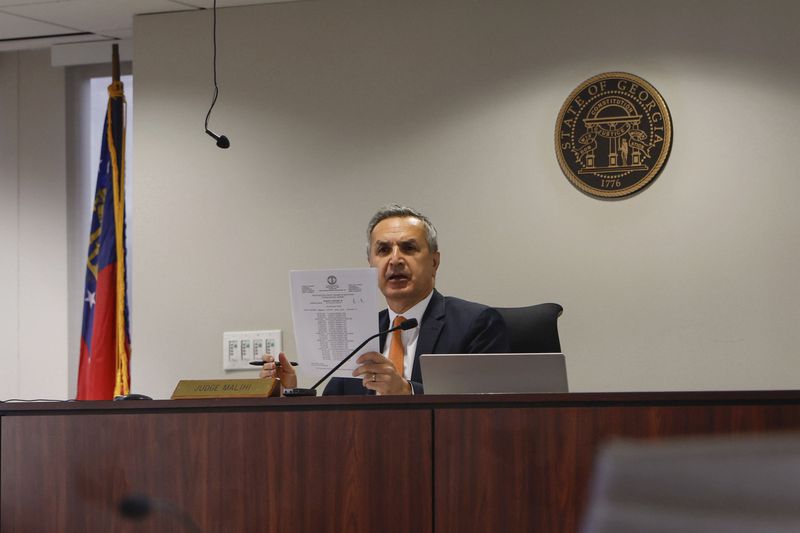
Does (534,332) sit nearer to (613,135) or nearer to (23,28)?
(613,135)

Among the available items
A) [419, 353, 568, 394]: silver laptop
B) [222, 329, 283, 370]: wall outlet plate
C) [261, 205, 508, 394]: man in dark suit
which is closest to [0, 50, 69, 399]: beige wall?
[222, 329, 283, 370]: wall outlet plate

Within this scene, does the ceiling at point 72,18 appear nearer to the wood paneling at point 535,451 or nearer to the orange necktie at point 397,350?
the orange necktie at point 397,350

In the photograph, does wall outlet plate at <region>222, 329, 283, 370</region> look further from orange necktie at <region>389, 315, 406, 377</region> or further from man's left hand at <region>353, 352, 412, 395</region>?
man's left hand at <region>353, 352, 412, 395</region>

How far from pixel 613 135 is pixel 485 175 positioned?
481 millimetres

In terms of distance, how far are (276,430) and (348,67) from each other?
2.02 m

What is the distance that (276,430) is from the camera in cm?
203

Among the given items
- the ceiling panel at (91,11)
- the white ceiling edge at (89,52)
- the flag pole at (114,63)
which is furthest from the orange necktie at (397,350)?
the white ceiling edge at (89,52)

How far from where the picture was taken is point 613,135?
3441 mm

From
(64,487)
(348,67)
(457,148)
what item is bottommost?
(64,487)

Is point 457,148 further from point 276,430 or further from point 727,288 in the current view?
point 276,430

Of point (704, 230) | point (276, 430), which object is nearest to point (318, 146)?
point (704, 230)

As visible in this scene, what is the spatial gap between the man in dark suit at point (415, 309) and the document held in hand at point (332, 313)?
1.87ft

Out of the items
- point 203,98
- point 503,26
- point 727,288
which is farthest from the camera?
point 203,98

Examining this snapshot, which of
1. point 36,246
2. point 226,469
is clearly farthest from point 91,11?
point 226,469
